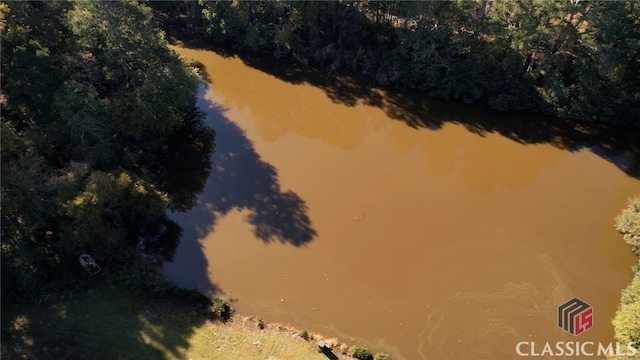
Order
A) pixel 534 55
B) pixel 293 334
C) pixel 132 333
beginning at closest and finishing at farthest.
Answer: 1. pixel 132 333
2. pixel 293 334
3. pixel 534 55

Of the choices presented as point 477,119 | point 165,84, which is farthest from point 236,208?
point 477,119

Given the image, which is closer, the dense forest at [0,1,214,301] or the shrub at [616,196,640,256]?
the dense forest at [0,1,214,301]

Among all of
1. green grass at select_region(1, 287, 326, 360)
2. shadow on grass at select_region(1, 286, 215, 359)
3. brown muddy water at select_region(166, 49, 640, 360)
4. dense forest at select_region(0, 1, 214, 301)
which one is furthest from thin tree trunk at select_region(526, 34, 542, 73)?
shadow on grass at select_region(1, 286, 215, 359)

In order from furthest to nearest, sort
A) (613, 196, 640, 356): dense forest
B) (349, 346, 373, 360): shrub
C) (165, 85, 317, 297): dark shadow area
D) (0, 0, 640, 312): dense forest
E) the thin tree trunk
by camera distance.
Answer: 1. the thin tree trunk
2. (165, 85, 317, 297): dark shadow area
3. (0, 0, 640, 312): dense forest
4. (349, 346, 373, 360): shrub
5. (613, 196, 640, 356): dense forest

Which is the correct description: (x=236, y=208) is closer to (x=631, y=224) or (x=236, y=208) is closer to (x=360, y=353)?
(x=360, y=353)

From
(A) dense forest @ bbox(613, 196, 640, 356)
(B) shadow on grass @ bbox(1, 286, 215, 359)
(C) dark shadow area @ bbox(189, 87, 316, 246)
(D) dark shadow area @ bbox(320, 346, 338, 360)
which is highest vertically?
(A) dense forest @ bbox(613, 196, 640, 356)

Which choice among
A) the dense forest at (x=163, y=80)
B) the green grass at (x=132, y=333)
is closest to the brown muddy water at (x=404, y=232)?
the green grass at (x=132, y=333)

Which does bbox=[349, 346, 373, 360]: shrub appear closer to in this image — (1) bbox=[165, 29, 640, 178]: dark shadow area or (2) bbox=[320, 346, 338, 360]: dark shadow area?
(2) bbox=[320, 346, 338, 360]: dark shadow area

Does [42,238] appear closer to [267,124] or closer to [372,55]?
[267,124]
